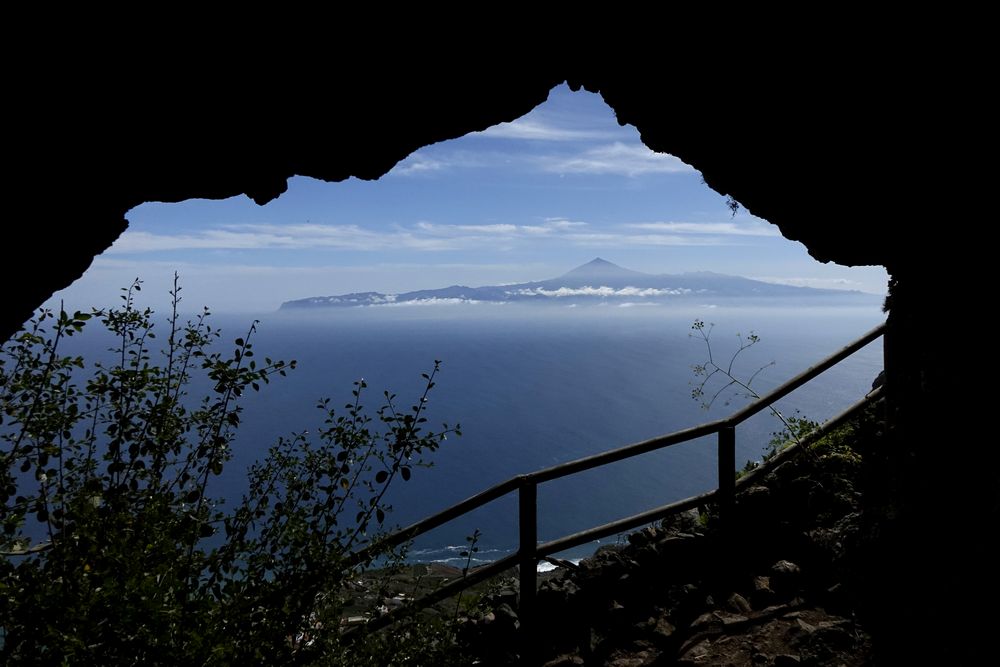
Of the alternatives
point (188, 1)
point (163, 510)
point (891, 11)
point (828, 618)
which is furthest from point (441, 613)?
point (891, 11)

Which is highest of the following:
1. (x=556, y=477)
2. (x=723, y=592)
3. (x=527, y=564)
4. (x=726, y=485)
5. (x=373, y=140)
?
(x=373, y=140)

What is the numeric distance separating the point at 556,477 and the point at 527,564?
935mm

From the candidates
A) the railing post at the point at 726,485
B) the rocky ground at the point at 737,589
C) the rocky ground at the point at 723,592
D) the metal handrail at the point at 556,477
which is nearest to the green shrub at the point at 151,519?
the metal handrail at the point at 556,477

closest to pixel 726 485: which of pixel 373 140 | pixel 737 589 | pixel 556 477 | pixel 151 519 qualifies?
pixel 737 589

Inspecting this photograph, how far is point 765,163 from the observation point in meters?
4.00

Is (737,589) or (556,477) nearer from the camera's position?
(556,477)

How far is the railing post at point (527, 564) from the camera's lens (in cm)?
510

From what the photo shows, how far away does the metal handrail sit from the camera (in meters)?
4.69

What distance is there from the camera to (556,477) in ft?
15.9

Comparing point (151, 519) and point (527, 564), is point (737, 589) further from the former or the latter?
point (151, 519)

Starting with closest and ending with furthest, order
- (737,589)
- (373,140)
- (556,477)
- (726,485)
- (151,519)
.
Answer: (151,519) → (373,140) → (556,477) → (737,589) → (726,485)

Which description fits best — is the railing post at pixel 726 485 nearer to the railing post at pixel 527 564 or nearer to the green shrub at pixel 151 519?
the railing post at pixel 527 564

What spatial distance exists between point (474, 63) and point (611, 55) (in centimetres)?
88

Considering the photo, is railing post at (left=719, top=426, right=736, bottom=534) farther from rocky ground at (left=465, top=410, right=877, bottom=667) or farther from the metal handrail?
rocky ground at (left=465, top=410, right=877, bottom=667)
